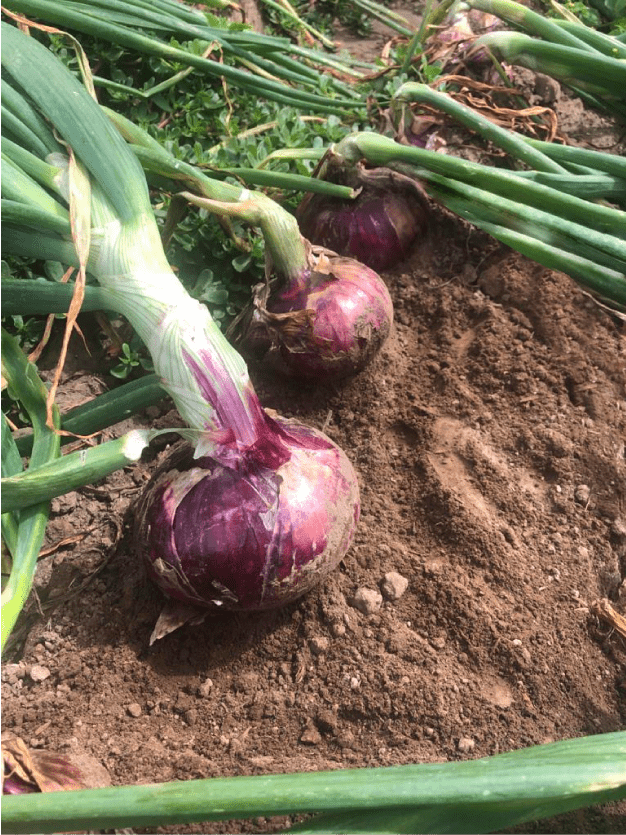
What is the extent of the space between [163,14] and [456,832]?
5.75 feet

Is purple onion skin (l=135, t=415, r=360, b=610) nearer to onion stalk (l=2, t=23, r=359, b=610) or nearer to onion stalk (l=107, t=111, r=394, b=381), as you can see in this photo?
onion stalk (l=2, t=23, r=359, b=610)

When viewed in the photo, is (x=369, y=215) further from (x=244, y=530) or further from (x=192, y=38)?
(x=244, y=530)

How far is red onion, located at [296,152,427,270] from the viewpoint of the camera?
1.63 meters

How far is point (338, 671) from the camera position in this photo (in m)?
1.14

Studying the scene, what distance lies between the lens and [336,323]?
140 cm

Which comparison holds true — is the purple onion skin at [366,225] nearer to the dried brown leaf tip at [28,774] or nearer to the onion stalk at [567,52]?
the onion stalk at [567,52]

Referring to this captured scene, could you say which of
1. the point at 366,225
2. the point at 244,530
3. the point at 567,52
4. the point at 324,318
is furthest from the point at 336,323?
the point at 567,52

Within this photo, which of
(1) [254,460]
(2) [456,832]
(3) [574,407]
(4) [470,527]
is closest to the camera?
(2) [456,832]

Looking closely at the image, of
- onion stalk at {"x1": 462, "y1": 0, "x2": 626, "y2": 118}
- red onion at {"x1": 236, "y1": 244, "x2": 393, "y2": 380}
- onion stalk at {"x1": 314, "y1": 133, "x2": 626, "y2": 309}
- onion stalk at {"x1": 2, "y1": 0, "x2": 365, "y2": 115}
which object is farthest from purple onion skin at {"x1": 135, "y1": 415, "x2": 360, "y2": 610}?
onion stalk at {"x1": 462, "y1": 0, "x2": 626, "y2": 118}

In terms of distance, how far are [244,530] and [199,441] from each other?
0.17 m

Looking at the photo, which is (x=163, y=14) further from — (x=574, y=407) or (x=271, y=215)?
(x=574, y=407)

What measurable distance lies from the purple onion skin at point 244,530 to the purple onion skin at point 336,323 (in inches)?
11.7

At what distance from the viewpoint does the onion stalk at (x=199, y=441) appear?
3.49 ft

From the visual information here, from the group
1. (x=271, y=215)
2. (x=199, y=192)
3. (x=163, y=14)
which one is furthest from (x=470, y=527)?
(x=163, y=14)
